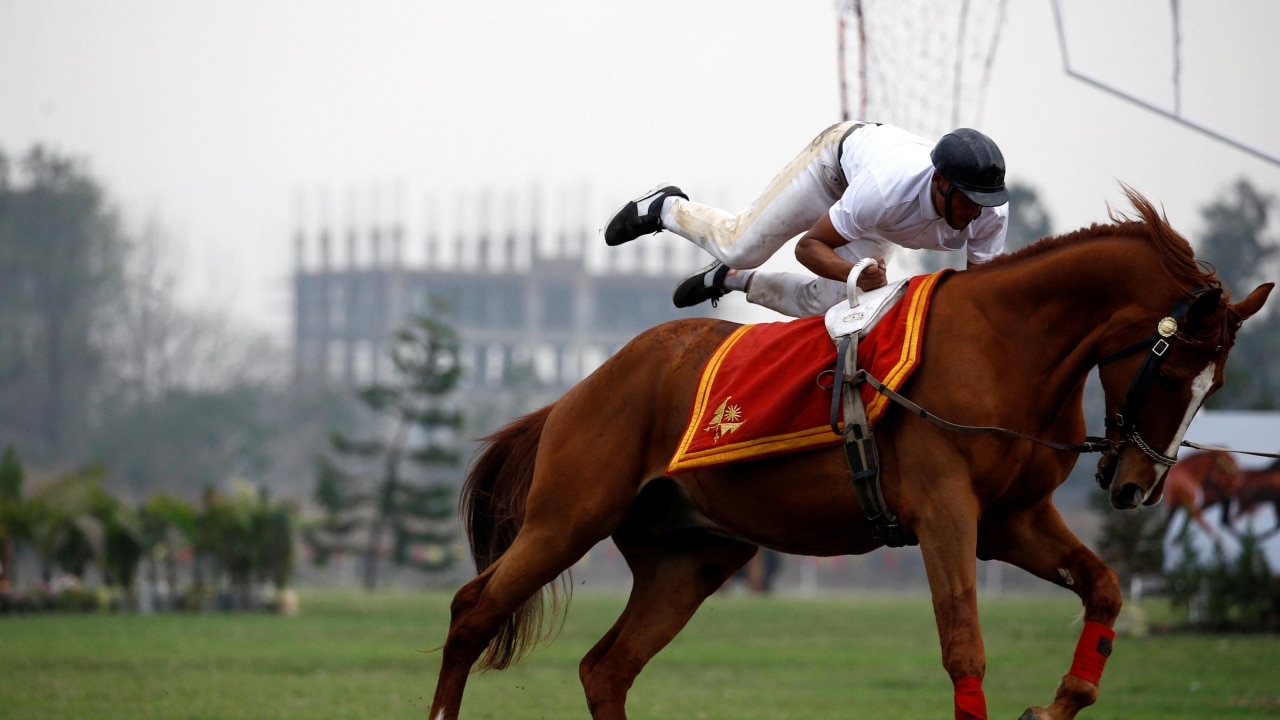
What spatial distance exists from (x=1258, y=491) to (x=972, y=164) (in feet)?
48.9

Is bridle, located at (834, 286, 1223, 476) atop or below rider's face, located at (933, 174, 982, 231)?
below

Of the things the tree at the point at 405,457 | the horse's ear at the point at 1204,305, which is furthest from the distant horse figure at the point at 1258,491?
the tree at the point at 405,457

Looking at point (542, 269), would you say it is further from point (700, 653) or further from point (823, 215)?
point (823, 215)

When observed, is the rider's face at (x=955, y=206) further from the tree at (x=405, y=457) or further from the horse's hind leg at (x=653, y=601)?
the tree at (x=405, y=457)

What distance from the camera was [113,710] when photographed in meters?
10.0

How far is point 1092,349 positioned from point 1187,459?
1477 centimetres

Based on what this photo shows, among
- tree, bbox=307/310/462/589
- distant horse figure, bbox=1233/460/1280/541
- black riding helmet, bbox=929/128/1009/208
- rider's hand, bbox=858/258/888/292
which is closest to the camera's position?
black riding helmet, bbox=929/128/1009/208

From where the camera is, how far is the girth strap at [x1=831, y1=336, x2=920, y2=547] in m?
6.08

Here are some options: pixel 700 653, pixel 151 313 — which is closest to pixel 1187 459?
pixel 700 653

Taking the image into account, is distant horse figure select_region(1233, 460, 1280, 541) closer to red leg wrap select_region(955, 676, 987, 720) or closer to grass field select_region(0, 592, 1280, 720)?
grass field select_region(0, 592, 1280, 720)

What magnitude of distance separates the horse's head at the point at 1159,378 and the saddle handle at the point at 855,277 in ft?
3.40

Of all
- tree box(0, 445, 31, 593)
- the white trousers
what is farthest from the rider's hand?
tree box(0, 445, 31, 593)

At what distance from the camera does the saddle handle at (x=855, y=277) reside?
6.36m

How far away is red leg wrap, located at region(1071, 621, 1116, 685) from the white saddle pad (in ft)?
4.87
